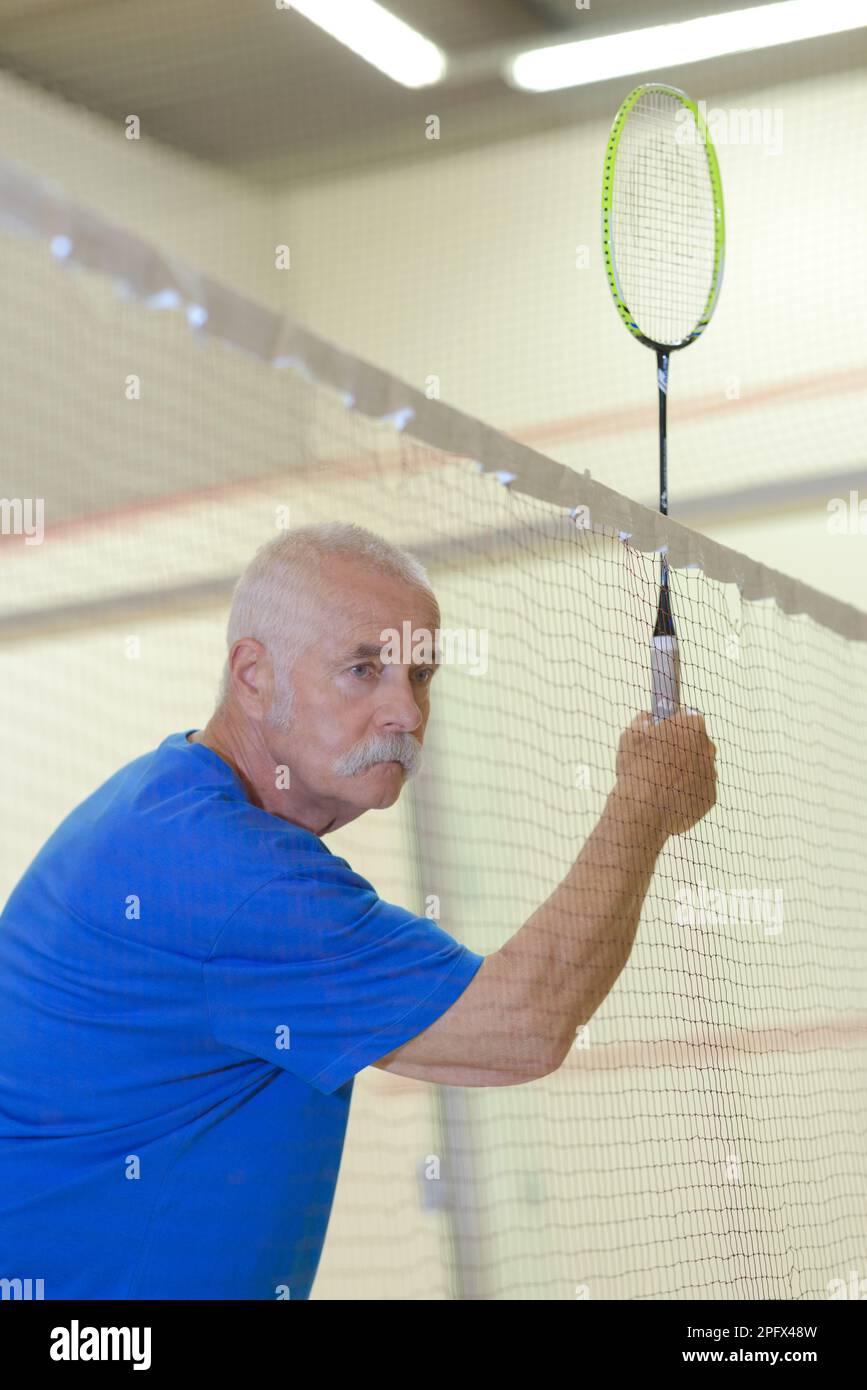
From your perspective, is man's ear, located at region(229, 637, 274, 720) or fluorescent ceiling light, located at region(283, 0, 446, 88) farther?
fluorescent ceiling light, located at region(283, 0, 446, 88)

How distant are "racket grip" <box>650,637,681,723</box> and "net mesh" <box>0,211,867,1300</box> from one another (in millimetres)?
795

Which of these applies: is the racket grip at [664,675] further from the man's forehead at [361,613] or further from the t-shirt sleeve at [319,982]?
the t-shirt sleeve at [319,982]

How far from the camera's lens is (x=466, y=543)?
7.36ft

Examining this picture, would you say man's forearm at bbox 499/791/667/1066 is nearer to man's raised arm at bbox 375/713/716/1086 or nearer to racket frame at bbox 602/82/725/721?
man's raised arm at bbox 375/713/716/1086

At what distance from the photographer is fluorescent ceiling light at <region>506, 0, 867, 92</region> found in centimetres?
434

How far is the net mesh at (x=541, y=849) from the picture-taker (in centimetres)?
282

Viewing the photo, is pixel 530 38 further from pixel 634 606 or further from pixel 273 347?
pixel 273 347

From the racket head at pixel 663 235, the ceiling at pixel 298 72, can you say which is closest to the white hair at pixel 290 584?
the racket head at pixel 663 235

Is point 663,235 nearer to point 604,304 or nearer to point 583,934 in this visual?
point 583,934

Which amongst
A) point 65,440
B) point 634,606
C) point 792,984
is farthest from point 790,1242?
point 65,440

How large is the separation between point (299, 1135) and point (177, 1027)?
0.18 meters

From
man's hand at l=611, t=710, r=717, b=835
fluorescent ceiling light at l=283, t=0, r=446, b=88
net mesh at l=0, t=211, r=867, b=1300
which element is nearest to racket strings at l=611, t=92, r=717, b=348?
net mesh at l=0, t=211, r=867, b=1300

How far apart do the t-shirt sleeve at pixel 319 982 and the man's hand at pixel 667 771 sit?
1.08 ft

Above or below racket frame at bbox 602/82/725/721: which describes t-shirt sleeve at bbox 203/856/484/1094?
below
